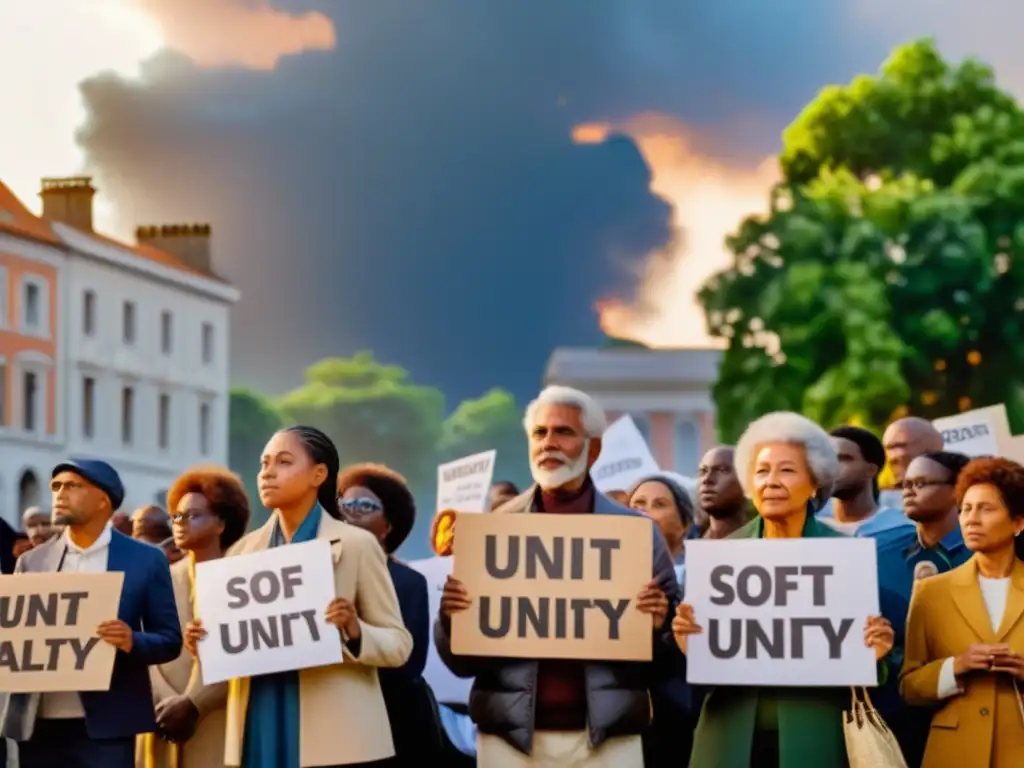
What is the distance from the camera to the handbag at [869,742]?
7512 mm

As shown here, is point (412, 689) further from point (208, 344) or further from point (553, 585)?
point (208, 344)

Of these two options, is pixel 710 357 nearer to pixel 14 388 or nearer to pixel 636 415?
pixel 636 415

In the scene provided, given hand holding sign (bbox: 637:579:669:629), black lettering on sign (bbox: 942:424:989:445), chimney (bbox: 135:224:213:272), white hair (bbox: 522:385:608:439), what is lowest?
hand holding sign (bbox: 637:579:669:629)

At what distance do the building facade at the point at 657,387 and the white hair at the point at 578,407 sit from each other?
160 ft

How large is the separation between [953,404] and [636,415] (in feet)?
63.7

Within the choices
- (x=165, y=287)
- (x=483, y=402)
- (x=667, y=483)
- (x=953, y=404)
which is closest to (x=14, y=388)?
(x=165, y=287)

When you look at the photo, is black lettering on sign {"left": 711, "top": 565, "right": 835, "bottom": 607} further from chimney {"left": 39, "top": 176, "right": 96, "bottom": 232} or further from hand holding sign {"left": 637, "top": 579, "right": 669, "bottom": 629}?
chimney {"left": 39, "top": 176, "right": 96, "bottom": 232}

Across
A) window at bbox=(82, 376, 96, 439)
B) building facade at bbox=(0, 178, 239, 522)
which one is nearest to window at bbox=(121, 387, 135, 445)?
building facade at bbox=(0, 178, 239, 522)

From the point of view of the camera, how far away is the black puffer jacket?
7844 millimetres

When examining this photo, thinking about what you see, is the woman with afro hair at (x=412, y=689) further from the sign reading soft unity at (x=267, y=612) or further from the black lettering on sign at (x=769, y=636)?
the black lettering on sign at (x=769, y=636)

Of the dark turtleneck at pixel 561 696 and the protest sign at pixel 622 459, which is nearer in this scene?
the dark turtleneck at pixel 561 696

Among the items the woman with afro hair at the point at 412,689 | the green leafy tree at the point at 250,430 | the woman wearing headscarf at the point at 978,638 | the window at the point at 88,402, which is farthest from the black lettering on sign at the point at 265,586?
the window at the point at 88,402

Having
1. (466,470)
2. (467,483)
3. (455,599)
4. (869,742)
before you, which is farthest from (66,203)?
(869,742)

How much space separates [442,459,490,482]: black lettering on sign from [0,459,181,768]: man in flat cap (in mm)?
4738
